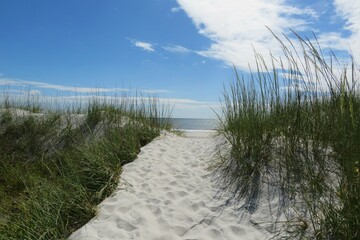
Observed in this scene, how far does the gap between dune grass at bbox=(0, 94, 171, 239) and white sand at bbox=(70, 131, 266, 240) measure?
236 mm

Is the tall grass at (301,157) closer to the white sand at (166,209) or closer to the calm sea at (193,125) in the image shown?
the white sand at (166,209)

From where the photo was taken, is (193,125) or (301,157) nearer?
(301,157)

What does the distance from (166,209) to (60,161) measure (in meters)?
1.53

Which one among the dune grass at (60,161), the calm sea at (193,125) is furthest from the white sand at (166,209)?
the calm sea at (193,125)

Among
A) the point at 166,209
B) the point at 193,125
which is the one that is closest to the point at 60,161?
the point at 166,209

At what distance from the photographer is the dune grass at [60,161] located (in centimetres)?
338

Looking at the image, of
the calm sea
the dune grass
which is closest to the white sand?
the dune grass

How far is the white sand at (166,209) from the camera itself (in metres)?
3.21

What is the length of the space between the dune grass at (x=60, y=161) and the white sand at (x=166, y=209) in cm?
24

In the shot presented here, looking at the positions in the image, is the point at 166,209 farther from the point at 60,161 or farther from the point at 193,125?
Answer: the point at 193,125

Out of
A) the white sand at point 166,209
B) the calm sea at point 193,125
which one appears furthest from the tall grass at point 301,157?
the calm sea at point 193,125

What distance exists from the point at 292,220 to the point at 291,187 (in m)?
0.43

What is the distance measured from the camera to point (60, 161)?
13.9 ft

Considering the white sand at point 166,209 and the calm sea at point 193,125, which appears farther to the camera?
the calm sea at point 193,125
